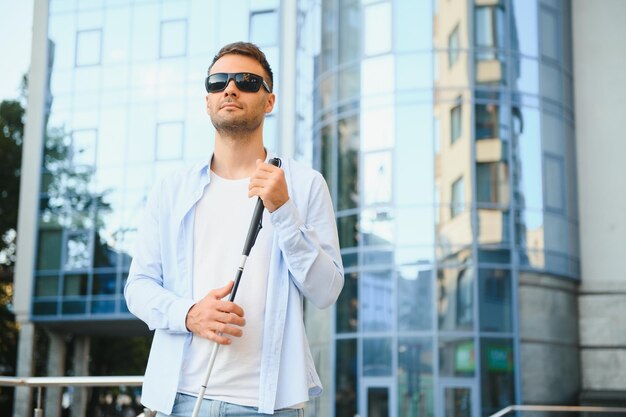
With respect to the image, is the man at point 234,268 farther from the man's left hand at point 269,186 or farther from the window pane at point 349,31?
the window pane at point 349,31

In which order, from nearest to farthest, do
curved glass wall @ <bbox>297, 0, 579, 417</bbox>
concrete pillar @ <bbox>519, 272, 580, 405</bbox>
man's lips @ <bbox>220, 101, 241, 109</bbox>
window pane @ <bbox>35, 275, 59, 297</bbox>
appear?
man's lips @ <bbox>220, 101, 241, 109</bbox> < curved glass wall @ <bbox>297, 0, 579, 417</bbox> < concrete pillar @ <bbox>519, 272, 580, 405</bbox> < window pane @ <bbox>35, 275, 59, 297</bbox>

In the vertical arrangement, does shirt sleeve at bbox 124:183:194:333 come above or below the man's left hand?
below

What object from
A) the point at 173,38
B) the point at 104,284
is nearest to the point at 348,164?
the point at 173,38

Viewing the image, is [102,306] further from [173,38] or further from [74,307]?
[173,38]

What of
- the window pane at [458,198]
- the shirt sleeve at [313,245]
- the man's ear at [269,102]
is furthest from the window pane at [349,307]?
the shirt sleeve at [313,245]

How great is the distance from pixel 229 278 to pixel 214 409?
1.11 feet

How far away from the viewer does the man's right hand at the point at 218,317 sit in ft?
6.82

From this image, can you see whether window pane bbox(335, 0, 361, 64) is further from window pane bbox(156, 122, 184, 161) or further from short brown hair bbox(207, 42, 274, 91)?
short brown hair bbox(207, 42, 274, 91)

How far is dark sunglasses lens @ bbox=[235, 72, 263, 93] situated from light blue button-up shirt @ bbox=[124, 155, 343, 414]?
0.72 feet

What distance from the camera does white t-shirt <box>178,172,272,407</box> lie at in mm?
2143

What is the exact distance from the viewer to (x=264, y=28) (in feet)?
73.5

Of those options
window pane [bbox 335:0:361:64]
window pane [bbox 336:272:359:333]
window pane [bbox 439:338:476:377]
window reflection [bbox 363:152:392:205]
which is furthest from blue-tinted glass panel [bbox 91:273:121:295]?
window pane [bbox 439:338:476:377]

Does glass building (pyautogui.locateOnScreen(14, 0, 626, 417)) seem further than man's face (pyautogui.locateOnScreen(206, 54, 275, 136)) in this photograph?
Yes

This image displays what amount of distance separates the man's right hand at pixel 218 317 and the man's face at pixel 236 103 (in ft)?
1.53
